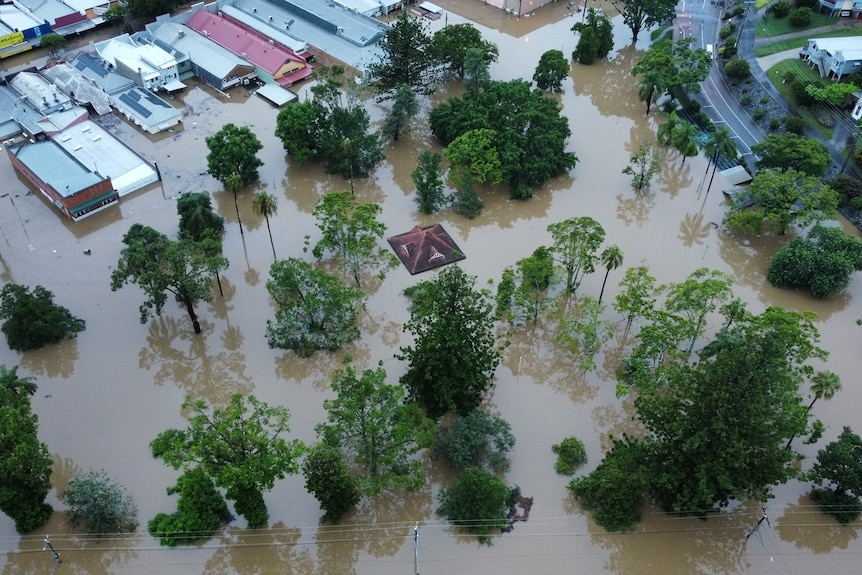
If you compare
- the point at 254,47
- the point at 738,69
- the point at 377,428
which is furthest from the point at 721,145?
the point at 254,47

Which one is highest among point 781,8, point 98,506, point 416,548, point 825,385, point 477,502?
point 781,8

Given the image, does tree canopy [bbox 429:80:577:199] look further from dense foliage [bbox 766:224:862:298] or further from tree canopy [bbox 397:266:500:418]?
tree canopy [bbox 397:266:500:418]

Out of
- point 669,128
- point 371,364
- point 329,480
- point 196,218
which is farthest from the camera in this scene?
point 669,128

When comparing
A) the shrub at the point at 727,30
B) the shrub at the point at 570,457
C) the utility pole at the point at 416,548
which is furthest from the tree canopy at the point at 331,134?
the shrub at the point at 727,30

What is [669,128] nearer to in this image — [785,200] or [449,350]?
[785,200]

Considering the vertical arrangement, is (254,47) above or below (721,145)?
below

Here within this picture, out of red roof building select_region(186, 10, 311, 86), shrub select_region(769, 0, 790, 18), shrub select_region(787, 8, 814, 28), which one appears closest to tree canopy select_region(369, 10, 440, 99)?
red roof building select_region(186, 10, 311, 86)

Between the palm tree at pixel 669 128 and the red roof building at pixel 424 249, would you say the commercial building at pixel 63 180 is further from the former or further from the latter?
the palm tree at pixel 669 128
